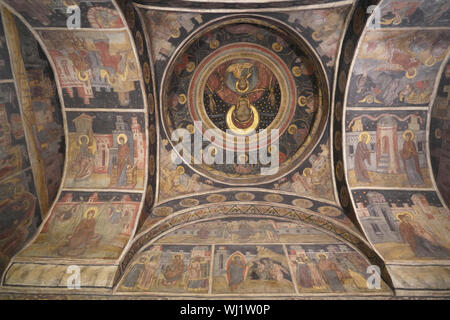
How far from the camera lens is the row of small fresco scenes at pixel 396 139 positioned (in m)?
7.53

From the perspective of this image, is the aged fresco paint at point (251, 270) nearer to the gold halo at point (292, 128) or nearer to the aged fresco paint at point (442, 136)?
the gold halo at point (292, 128)

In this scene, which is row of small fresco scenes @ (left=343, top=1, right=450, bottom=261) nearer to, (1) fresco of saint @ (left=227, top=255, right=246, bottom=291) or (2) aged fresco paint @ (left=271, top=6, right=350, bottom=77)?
(2) aged fresco paint @ (left=271, top=6, right=350, bottom=77)

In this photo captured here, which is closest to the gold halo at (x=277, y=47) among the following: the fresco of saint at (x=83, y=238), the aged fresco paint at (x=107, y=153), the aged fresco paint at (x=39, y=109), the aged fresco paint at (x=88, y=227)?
the aged fresco paint at (x=107, y=153)

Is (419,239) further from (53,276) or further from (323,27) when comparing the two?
(53,276)

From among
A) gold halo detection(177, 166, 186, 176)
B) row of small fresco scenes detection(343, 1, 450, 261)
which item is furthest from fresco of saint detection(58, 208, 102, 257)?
row of small fresco scenes detection(343, 1, 450, 261)

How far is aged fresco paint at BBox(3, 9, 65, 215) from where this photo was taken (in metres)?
7.03

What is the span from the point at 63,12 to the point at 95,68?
1548 mm

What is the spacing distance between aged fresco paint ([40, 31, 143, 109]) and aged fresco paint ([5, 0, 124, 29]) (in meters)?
0.25

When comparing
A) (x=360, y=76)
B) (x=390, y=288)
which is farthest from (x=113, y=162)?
(x=390, y=288)

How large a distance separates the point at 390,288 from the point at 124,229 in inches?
289

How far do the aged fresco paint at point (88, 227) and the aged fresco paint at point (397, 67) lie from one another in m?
7.62

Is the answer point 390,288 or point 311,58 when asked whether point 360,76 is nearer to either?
point 311,58

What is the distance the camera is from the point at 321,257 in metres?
7.94

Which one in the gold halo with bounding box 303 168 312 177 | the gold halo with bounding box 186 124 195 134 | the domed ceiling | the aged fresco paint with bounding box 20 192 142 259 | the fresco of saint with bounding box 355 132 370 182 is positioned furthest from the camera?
the gold halo with bounding box 186 124 195 134
